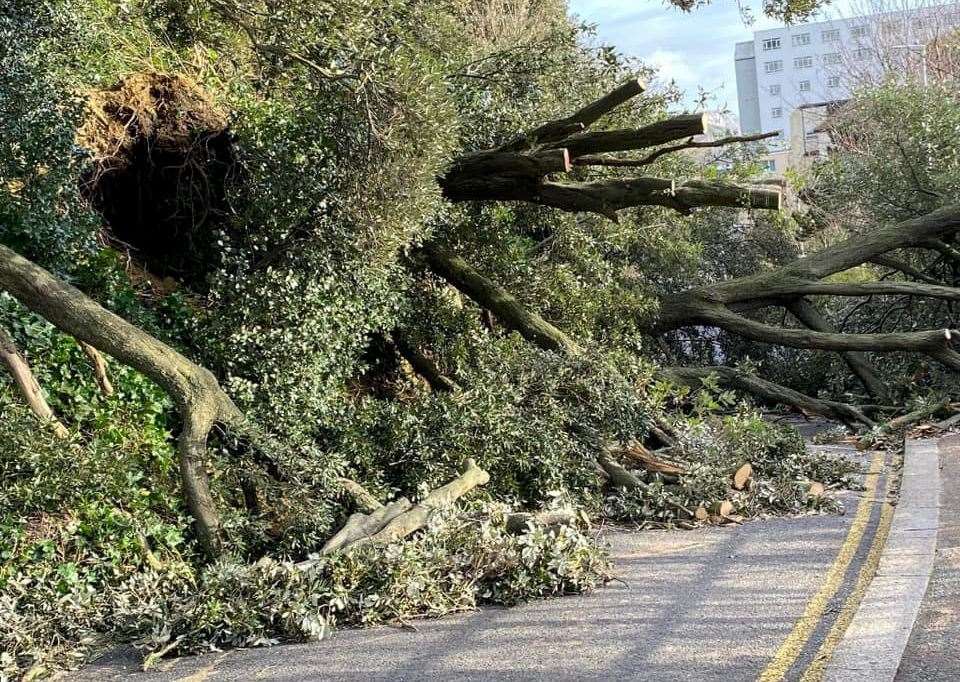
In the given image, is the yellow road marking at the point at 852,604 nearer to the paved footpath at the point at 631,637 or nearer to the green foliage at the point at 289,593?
the paved footpath at the point at 631,637

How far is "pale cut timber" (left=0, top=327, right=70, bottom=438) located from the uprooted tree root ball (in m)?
3.61

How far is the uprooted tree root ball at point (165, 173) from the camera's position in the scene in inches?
440

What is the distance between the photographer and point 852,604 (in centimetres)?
641

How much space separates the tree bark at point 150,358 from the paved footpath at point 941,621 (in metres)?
4.75

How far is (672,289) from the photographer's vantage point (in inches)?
757

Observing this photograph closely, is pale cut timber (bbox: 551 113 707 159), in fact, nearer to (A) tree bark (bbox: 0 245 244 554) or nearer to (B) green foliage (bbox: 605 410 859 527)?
(B) green foliage (bbox: 605 410 859 527)

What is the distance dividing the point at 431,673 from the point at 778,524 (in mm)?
4837

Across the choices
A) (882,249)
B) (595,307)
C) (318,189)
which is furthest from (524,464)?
(882,249)

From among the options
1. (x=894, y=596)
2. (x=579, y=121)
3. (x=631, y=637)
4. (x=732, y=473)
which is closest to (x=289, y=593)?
(x=631, y=637)

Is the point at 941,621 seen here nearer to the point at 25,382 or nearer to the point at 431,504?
the point at 431,504

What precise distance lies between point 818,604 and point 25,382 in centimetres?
575

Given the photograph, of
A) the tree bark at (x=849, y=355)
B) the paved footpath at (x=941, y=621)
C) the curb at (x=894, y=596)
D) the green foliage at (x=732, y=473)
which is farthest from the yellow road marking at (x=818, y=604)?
the tree bark at (x=849, y=355)

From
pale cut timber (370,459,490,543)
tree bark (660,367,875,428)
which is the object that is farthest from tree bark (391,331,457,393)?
tree bark (660,367,875,428)

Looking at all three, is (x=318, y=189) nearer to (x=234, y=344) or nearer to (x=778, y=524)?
(x=234, y=344)
